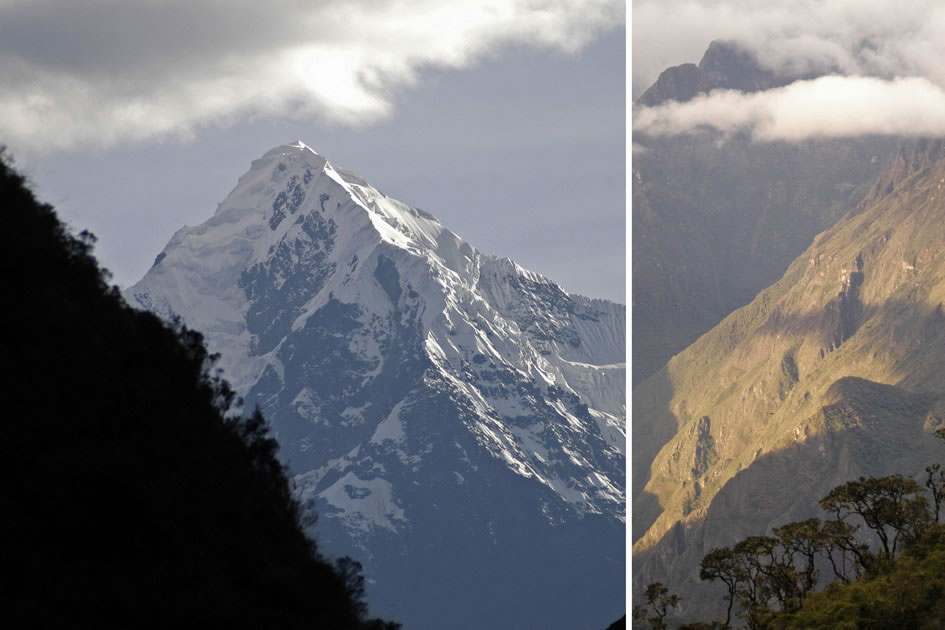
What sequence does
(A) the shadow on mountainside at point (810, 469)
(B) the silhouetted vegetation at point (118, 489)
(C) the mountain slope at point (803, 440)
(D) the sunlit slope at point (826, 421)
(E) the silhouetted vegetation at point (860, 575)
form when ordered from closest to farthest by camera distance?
(B) the silhouetted vegetation at point (118, 489)
(E) the silhouetted vegetation at point (860, 575)
(A) the shadow on mountainside at point (810, 469)
(C) the mountain slope at point (803, 440)
(D) the sunlit slope at point (826, 421)

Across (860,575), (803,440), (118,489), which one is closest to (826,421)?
(803,440)

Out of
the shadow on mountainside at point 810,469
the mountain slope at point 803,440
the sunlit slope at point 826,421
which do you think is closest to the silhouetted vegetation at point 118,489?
the mountain slope at point 803,440

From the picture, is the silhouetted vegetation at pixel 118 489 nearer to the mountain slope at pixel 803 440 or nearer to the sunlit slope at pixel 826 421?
the mountain slope at pixel 803 440

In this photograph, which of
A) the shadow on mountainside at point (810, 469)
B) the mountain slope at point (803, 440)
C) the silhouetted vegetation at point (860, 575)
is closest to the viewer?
the silhouetted vegetation at point (860, 575)

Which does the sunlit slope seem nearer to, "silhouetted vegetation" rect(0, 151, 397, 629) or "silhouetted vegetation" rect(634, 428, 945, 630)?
"silhouetted vegetation" rect(634, 428, 945, 630)

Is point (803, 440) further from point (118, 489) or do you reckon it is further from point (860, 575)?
point (118, 489)

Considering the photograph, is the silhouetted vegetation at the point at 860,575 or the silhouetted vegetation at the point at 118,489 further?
the silhouetted vegetation at the point at 860,575

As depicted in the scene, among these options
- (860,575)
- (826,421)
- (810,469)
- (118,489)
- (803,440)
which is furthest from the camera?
(803,440)
